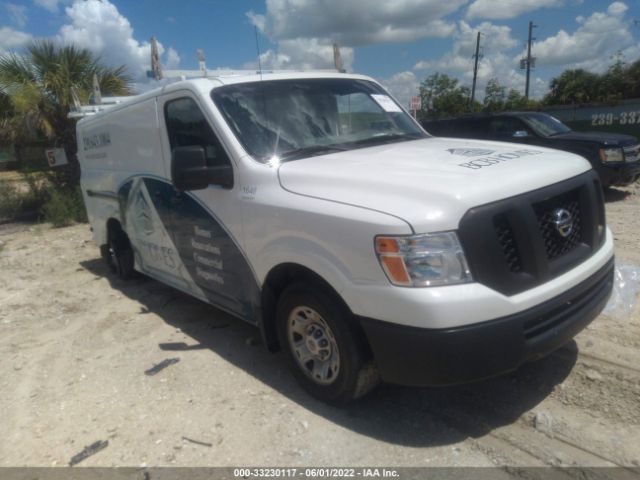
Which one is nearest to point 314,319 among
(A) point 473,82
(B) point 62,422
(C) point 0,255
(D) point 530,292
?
(D) point 530,292

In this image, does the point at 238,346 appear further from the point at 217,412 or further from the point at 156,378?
the point at 217,412

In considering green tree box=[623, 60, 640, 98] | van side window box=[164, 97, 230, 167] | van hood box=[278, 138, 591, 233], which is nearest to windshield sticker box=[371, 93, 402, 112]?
van hood box=[278, 138, 591, 233]

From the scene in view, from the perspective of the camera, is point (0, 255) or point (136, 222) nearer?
point (136, 222)

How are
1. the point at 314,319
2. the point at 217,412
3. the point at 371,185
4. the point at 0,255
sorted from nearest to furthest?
the point at 371,185 → the point at 314,319 → the point at 217,412 → the point at 0,255

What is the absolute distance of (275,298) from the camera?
3.46 meters

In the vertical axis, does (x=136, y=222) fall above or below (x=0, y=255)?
above

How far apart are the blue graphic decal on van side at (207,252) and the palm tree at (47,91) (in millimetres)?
8334

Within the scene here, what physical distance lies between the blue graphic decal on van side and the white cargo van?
18 millimetres

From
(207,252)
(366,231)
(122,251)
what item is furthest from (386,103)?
(122,251)

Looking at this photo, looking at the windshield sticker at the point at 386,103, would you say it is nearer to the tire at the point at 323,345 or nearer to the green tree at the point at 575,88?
the tire at the point at 323,345

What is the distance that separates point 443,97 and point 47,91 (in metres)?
31.5

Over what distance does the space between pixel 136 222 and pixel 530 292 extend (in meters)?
4.05

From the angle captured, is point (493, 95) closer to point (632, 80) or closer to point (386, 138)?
point (632, 80)

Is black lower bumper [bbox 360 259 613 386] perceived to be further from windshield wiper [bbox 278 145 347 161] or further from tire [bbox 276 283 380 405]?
windshield wiper [bbox 278 145 347 161]
